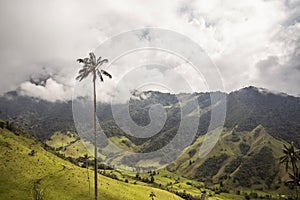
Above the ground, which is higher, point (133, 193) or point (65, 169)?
point (65, 169)

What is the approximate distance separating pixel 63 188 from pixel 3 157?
94.7 feet

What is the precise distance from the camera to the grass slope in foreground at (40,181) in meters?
107

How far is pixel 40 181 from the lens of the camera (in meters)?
117

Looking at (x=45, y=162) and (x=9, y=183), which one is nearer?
(x=9, y=183)

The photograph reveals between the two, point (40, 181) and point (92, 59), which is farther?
point (40, 181)

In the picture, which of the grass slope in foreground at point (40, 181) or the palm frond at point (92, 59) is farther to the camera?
the grass slope in foreground at point (40, 181)

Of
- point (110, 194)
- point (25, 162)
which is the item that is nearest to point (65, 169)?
point (25, 162)

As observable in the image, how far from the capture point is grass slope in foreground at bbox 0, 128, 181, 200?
351 feet

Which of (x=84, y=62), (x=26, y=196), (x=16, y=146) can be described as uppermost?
(x=16, y=146)

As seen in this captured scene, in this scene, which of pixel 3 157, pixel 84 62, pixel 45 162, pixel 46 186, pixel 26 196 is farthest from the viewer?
pixel 45 162

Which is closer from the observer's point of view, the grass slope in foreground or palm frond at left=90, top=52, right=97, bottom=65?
palm frond at left=90, top=52, right=97, bottom=65

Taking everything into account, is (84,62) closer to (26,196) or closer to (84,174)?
(26,196)

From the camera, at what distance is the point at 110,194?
408 feet

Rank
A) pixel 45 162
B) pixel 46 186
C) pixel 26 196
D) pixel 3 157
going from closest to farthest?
pixel 26 196 < pixel 46 186 < pixel 3 157 < pixel 45 162
